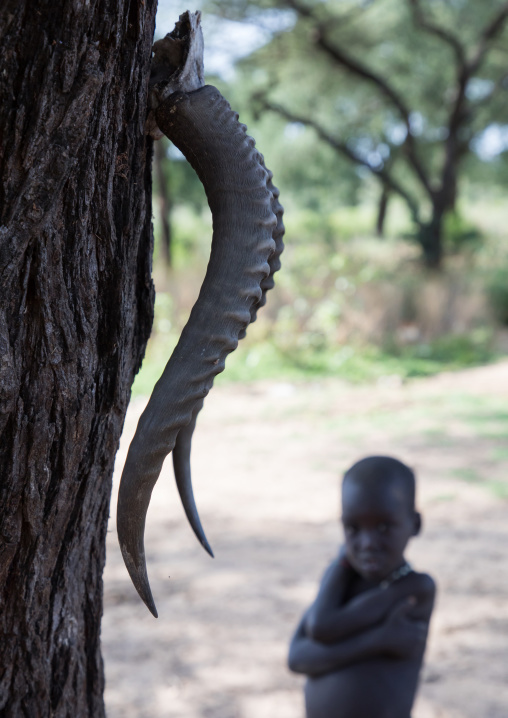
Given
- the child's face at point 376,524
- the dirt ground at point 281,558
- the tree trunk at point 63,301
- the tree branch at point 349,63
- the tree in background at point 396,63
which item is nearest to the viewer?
the tree trunk at point 63,301

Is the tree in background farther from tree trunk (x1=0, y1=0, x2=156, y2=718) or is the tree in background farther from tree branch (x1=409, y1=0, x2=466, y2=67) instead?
tree trunk (x1=0, y1=0, x2=156, y2=718)

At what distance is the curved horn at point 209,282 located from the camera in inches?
44.4

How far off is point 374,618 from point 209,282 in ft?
4.85

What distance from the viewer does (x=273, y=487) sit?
5402mm

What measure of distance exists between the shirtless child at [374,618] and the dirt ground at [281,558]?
0.76m

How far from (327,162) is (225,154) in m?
24.5

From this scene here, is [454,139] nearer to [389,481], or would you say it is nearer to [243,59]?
[243,59]

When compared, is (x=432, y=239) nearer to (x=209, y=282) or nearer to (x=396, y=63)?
(x=396, y=63)

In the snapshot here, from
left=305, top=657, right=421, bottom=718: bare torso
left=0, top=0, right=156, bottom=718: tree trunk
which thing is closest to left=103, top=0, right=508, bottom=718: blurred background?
left=305, top=657, right=421, bottom=718: bare torso

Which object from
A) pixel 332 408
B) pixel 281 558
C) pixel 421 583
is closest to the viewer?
pixel 421 583

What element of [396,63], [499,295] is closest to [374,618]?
[499,295]

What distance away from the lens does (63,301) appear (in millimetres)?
1164

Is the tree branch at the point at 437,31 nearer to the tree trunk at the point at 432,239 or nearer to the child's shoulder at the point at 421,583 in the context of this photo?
the tree trunk at the point at 432,239

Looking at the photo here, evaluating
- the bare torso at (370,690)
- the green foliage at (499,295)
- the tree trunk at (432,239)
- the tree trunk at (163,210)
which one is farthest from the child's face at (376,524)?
the tree trunk at (432,239)
